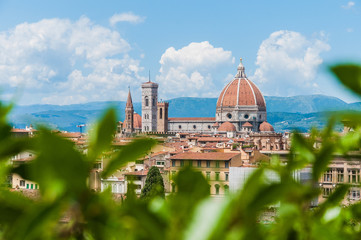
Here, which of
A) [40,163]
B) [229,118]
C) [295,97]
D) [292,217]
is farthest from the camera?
[295,97]

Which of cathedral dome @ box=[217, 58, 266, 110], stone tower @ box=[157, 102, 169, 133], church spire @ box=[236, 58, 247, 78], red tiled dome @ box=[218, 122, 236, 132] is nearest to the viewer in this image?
red tiled dome @ box=[218, 122, 236, 132]

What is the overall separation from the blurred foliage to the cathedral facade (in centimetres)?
5357

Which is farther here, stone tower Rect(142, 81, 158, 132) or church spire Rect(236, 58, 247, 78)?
church spire Rect(236, 58, 247, 78)

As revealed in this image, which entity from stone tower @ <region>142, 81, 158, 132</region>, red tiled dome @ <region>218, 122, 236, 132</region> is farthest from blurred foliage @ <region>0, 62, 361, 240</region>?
stone tower @ <region>142, 81, 158, 132</region>

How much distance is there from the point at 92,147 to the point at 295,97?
197 meters

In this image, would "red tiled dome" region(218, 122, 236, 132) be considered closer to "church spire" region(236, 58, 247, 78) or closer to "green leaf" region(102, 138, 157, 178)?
Result: "church spire" region(236, 58, 247, 78)

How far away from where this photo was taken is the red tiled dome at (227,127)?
5250 cm

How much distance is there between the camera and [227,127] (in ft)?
174

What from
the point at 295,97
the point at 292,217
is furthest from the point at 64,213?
the point at 295,97

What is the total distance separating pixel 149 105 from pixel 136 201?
58138 mm

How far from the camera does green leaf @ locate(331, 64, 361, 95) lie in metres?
0.37

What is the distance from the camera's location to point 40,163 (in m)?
0.27

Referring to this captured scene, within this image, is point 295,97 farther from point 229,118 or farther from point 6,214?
point 6,214

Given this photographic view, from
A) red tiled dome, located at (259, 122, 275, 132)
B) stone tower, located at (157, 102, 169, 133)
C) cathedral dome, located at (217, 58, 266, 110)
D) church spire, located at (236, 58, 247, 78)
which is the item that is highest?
church spire, located at (236, 58, 247, 78)
